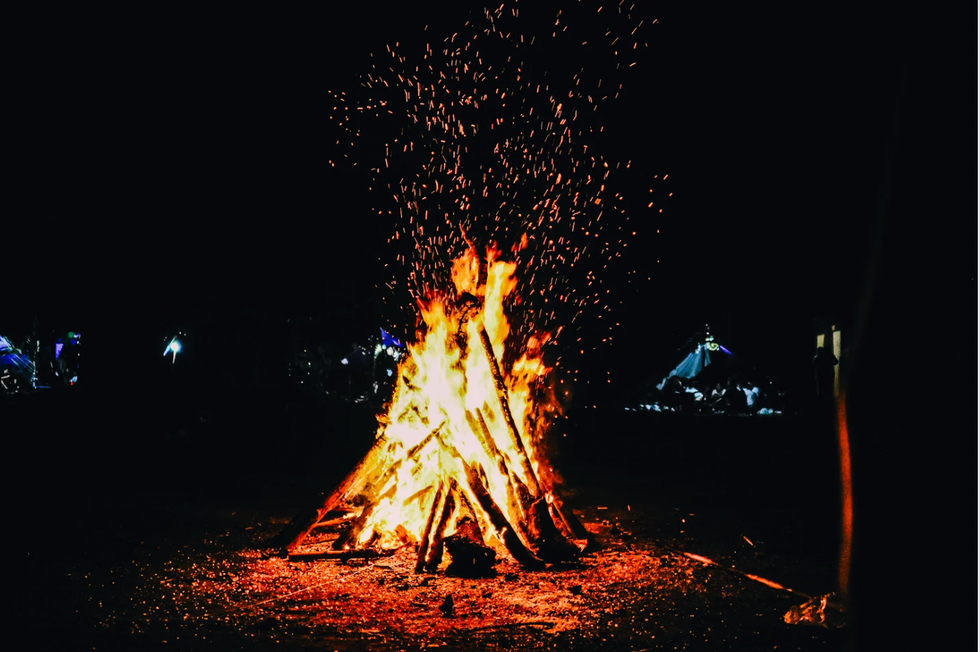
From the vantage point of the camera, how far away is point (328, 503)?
7.19 m

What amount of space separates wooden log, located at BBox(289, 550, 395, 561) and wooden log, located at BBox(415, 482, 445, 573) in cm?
35

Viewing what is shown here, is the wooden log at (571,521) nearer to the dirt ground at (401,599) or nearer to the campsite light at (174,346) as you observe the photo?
the dirt ground at (401,599)

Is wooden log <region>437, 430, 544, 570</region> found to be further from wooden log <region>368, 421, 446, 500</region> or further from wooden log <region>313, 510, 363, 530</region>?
wooden log <region>313, 510, 363, 530</region>

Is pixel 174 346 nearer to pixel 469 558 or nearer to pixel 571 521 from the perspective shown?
pixel 571 521

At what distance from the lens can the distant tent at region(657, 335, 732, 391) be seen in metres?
21.8

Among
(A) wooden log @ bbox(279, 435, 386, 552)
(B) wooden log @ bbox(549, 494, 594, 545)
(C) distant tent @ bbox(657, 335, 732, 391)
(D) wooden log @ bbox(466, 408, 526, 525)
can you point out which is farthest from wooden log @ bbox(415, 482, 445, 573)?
(C) distant tent @ bbox(657, 335, 732, 391)

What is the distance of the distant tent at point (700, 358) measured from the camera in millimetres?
21812

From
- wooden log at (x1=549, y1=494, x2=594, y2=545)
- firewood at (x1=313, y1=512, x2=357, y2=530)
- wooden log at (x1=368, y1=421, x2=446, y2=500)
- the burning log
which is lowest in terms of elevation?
the burning log

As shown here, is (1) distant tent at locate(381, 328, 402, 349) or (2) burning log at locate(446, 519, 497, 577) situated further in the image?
(1) distant tent at locate(381, 328, 402, 349)

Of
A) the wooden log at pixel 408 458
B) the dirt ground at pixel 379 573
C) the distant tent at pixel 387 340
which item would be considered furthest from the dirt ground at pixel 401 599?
the distant tent at pixel 387 340

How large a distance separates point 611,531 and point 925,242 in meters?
4.48

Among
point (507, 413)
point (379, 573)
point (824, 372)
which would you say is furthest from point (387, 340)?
point (379, 573)

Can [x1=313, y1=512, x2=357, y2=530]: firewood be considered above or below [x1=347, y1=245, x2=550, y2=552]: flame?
below

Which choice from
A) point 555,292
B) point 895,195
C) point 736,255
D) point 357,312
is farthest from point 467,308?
point 357,312
